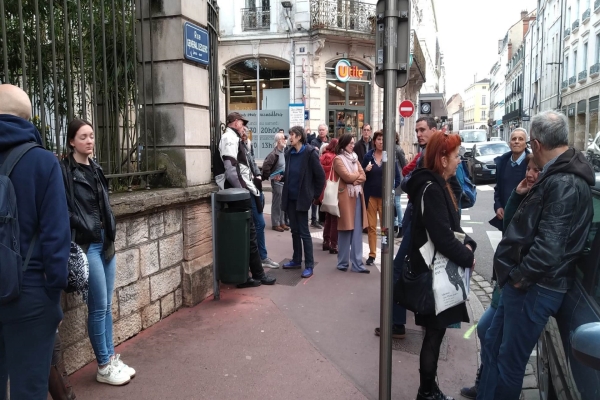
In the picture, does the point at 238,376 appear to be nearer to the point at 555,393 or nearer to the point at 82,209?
the point at 82,209

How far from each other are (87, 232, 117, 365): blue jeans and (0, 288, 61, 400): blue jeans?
0.93 metres

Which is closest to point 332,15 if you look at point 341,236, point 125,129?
point 341,236

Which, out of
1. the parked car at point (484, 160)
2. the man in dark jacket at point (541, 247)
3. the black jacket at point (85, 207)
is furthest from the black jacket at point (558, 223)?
the parked car at point (484, 160)

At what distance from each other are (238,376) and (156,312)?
1.32 meters

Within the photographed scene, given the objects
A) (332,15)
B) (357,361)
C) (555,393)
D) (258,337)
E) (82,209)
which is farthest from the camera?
(332,15)

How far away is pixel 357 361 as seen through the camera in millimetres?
3994

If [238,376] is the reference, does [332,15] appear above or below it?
above

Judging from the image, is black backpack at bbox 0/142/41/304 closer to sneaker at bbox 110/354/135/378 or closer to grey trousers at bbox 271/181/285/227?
sneaker at bbox 110/354/135/378

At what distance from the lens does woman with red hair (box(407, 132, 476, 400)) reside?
306 cm

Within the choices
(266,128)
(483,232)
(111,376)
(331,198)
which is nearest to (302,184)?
(331,198)

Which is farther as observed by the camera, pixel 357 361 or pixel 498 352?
pixel 357 361

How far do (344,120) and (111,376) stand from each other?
17.9m

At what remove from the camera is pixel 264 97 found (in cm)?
2052

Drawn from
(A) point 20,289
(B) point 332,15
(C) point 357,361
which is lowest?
(C) point 357,361
